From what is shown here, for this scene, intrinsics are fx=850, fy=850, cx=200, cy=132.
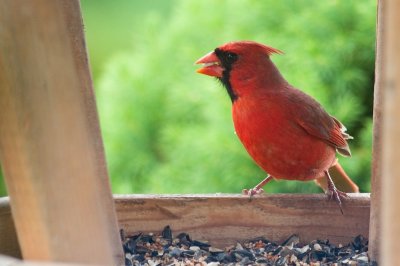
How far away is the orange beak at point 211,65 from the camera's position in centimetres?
260

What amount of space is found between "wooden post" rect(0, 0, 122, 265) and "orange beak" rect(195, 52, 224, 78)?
1032mm

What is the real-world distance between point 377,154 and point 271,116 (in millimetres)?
551

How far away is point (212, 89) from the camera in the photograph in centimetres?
357

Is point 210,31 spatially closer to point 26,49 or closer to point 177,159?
point 177,159

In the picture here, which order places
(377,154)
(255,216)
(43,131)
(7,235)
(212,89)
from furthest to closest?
(212,89), (255,216), (7,235), (377,154), (43,131)

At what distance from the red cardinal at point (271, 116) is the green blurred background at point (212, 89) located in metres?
0.66

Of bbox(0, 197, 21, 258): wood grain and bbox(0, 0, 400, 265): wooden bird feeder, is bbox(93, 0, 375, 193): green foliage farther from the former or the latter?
bbox(0, 0, 400, 265): wooden bird feeder

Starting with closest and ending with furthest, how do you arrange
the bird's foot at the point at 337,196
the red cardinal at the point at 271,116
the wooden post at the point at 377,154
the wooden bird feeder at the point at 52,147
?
the wooden bird feeder at the point at 52,147 → the wooden post at the point at 377,154 → the bird's foot at the point at 337,196 → the red cardinal at the point at 271,116

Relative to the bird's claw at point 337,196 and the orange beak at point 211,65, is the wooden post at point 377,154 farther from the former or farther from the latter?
the orange beak at point 211,65

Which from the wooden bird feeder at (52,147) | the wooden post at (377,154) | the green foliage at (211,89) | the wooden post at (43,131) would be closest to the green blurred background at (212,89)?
the green foliage at (211,89)

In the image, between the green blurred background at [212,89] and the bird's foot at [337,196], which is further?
the green blurred background at [212,89]

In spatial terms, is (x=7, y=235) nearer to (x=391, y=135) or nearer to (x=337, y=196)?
(x=337, y=196)

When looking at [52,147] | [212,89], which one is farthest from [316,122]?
[52,147]

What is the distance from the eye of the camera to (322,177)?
2799mm
